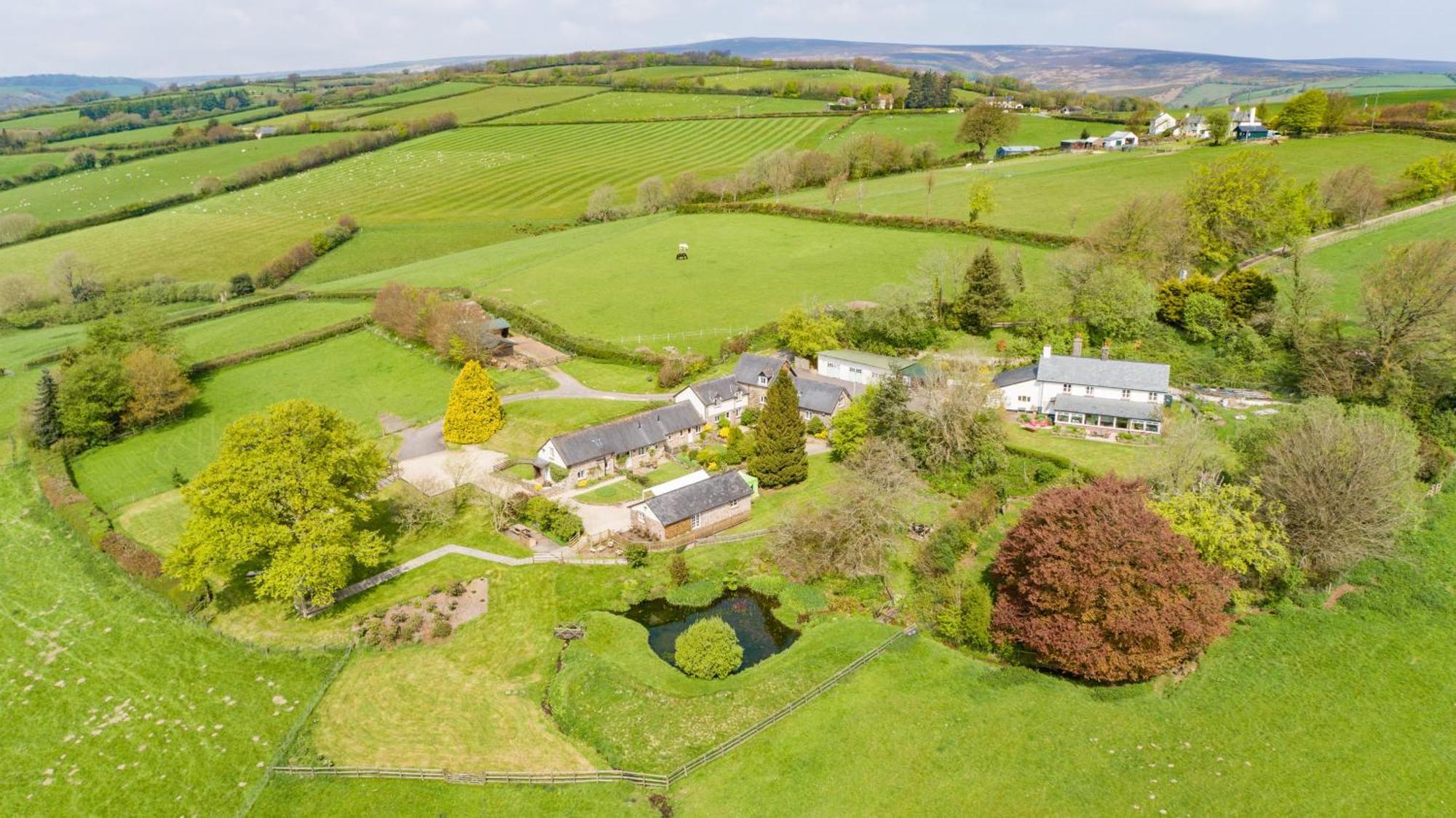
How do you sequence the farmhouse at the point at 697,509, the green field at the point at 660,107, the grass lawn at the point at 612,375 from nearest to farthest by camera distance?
the farmhouse at the point at 697,509 < the grass lawn at the point at 612,375 < the green field at the point at 660,107

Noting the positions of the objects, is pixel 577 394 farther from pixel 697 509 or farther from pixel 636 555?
pixel 636 555

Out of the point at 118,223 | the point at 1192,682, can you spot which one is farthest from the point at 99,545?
the point at 118,223

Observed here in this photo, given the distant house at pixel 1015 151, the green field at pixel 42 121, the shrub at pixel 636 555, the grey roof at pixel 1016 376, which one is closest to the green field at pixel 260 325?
the shrub at pixel 636 555

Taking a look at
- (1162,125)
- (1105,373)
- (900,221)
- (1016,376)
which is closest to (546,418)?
(1016,376)

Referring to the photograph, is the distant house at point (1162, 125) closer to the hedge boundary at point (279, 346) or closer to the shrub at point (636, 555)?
the hedge boundary at point (279, 346)

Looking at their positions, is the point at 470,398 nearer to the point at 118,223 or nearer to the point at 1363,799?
the point at 1363,799

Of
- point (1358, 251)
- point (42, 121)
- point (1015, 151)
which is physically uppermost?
point (42, 121)
